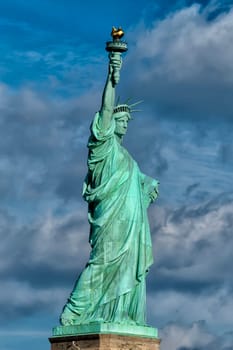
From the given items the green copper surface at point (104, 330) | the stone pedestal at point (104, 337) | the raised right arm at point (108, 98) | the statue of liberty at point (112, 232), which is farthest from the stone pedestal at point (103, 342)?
the raised right arm at point (108, 98)

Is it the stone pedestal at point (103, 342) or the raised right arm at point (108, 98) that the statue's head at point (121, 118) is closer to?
the raised right arm at point (108, 98)

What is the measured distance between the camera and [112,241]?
117 ft

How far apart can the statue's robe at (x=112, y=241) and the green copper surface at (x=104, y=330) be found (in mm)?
287

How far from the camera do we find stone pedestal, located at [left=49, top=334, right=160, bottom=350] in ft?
112

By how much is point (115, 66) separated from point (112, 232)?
489cm

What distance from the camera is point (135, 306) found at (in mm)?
35562

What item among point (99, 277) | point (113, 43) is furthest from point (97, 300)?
point (113, 43)

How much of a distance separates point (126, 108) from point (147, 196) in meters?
2.73

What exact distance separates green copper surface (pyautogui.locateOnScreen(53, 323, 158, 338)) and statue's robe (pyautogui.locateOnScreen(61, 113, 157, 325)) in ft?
0.94

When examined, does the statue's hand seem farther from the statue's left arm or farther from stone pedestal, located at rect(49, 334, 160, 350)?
stone pedestal, located at rect(49, 334, 160, 350)

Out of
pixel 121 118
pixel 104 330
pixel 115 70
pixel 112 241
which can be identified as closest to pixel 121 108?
pixel 121 118

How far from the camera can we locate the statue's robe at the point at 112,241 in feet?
116

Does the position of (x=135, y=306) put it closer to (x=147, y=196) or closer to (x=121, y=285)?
(x=121, y=285)

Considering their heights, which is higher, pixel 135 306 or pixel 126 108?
pixel 126 108
